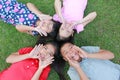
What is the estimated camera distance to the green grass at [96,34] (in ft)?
11.2

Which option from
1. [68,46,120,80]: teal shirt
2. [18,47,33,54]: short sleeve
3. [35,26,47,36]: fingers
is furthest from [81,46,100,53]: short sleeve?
[18,47,33,54]: short sleeve

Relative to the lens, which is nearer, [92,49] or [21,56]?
[21,56]

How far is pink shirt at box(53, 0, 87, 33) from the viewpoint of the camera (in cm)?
330

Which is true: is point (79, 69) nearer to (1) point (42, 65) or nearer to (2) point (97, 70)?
(2) point (97, 70)

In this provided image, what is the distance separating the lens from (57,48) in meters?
3.15

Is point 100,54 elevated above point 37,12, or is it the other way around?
point 37,12

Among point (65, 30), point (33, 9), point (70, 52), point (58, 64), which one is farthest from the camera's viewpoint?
point (33, 9)

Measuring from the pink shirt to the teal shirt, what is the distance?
0.37 meters

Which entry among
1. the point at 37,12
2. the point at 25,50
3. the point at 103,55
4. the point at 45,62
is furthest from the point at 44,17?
the point at 103,55

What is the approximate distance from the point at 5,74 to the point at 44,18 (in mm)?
684

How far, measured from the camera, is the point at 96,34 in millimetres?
3443

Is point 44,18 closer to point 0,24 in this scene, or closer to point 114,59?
point 0,24

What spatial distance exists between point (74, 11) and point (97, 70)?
651 mm

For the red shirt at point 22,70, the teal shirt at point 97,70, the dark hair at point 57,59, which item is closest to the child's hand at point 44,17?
the dark hair at point 57,59
